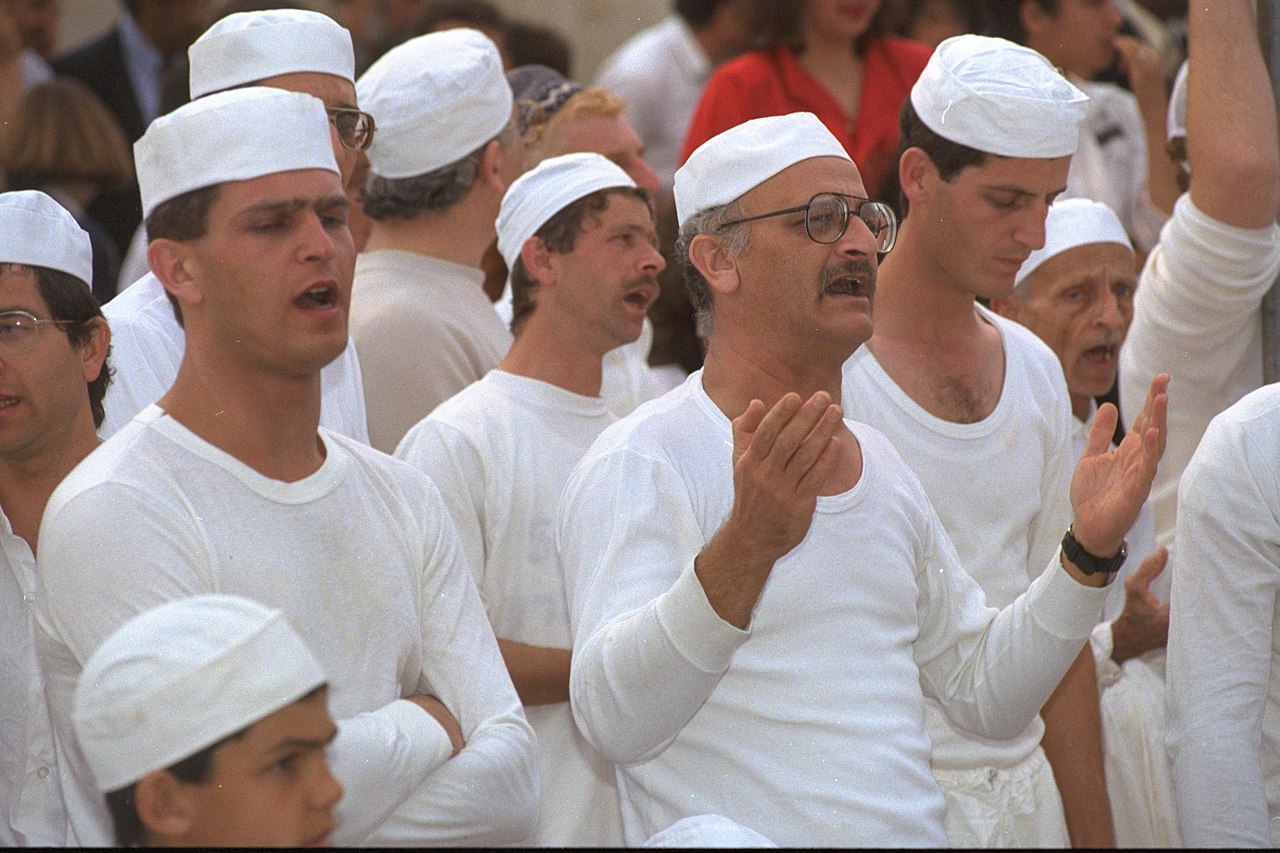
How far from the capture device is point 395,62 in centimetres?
536

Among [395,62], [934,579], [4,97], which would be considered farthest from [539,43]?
[934,579]

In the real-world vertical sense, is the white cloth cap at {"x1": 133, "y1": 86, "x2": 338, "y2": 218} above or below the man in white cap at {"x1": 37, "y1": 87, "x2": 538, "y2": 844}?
above

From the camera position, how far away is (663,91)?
8.41m

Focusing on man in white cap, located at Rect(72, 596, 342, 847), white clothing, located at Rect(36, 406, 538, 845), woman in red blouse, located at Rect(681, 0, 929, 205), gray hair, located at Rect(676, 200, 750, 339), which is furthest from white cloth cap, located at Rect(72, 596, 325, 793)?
woman in red blouse, located at Rect(681, 0, 929, 205)

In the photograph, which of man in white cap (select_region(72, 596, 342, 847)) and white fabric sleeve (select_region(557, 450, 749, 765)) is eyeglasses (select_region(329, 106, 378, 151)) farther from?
man in white cap (select_region(72, 596, 342, 847))

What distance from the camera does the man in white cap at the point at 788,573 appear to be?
10.1ft

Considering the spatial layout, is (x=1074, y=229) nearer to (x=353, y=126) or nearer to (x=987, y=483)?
(x=987, y=483)

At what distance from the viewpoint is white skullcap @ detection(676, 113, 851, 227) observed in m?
3.65

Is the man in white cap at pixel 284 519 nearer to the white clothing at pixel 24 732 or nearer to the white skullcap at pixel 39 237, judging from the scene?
the white clothing at pixel 24 732

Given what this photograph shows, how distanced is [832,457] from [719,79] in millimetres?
3684

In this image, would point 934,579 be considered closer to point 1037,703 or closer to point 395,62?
point 1037,703

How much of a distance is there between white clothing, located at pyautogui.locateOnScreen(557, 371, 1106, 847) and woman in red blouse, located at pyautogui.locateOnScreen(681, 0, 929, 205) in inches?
120

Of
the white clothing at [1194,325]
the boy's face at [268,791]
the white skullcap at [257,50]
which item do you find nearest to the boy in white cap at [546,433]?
the white skullcap at [257,50]

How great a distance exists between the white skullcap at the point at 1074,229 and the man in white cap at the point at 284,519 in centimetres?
240
